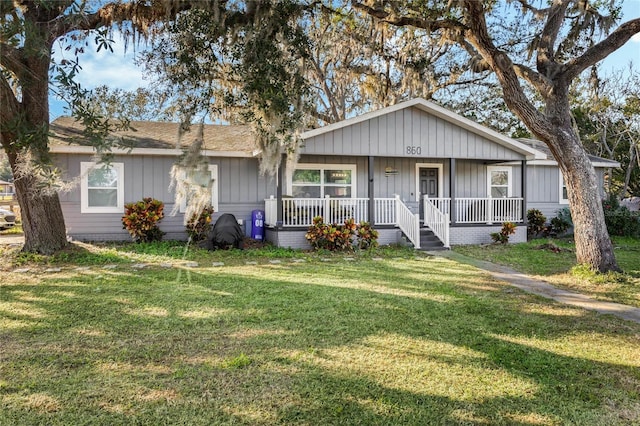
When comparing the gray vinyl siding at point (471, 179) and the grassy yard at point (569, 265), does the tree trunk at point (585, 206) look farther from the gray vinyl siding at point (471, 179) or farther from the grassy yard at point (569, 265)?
the gray vinyl siding at point (471, 179)

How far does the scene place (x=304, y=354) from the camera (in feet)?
11.9

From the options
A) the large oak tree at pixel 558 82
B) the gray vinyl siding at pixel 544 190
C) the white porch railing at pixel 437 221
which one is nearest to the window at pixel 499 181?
the gray vinyl siding at pixel 544 190

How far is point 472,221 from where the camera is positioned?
12.6 meters

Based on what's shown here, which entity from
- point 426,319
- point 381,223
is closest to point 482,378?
point 426,319

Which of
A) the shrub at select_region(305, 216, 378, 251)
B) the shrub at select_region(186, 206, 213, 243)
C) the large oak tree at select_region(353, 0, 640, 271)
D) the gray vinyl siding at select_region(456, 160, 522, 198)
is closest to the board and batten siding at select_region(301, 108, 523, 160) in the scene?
the gray vinyl siding at select_region(456, 160, 522, 198)

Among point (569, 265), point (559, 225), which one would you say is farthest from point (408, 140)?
point (559, 225)

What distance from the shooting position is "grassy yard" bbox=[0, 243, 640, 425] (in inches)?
107

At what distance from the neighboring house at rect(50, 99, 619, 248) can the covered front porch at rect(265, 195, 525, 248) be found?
0.03 m

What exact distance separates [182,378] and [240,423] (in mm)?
820

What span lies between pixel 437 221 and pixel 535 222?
4.67 meters

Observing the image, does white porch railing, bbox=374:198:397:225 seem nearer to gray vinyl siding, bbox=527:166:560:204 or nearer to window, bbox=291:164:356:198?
window, bbox=291:164:356:198

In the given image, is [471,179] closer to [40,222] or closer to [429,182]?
[429,182]

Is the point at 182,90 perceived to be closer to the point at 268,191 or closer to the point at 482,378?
the point at 482,378

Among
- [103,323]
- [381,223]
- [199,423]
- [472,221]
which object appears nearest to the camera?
[199,423]
